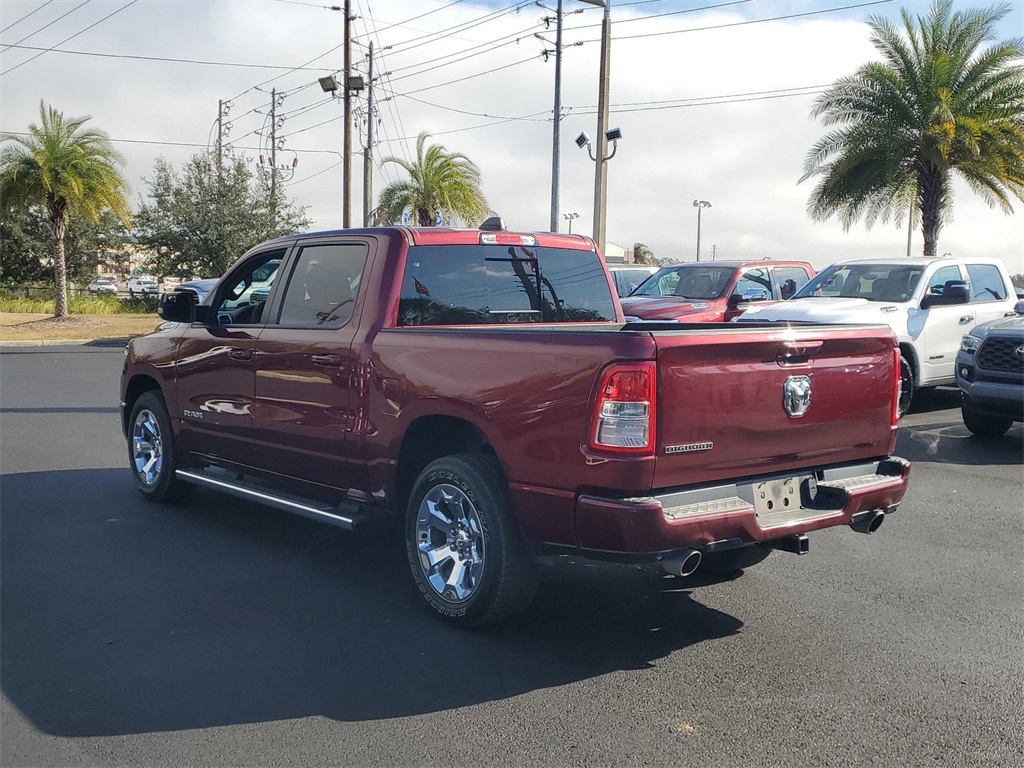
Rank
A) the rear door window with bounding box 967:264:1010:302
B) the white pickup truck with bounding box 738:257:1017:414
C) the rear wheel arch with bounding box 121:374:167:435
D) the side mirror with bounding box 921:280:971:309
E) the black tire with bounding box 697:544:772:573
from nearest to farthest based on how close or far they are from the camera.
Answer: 1. the black tire with bounding box 697:544:772:573
2. the rear wheel arch with bounding box 121:374:167:435
3. the side mirror with bounding box 921:280:971:309
4. the white pickup truck with bounding box 738:257:1017:414
5. the rear door window with bounding box 967:264:1010:302

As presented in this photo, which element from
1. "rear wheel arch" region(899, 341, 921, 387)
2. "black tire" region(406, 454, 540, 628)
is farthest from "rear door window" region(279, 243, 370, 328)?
"rear wheel arch" region(899, 341, 921, 387)

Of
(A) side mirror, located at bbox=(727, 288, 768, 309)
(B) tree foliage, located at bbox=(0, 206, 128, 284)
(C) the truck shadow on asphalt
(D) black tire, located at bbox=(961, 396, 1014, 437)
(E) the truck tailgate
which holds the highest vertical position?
(B) tree foliage, located at bbox=(0, 206, 128, 284)

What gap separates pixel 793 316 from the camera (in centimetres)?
1140

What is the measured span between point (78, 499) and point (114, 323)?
26264 millimetres

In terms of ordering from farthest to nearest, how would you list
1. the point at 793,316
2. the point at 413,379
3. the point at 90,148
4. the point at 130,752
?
the point at 90,148
the point at 793,316
the point at 413,379
the point at 130,752

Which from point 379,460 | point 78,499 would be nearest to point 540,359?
point 379,460

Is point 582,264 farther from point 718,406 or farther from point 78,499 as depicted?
point 78,499

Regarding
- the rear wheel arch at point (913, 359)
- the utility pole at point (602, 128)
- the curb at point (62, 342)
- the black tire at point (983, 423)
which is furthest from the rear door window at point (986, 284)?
the curb at point (62, 342)

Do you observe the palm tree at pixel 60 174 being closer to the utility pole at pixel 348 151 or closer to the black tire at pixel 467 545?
the utility pole at pixel 348 151

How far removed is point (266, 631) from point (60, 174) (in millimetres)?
28613

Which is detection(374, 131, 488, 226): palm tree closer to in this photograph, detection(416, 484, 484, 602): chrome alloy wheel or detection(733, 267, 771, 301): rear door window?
A: detection(733, 267, 771, 301): rear door window

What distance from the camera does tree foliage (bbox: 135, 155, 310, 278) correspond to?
35.7m

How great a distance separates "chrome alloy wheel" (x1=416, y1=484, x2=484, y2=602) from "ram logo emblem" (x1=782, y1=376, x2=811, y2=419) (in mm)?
1512

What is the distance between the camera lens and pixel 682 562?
4.19 m
